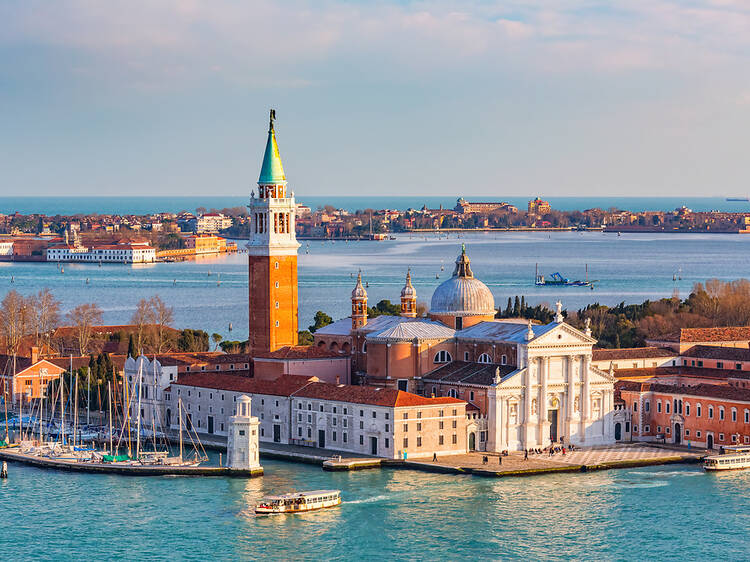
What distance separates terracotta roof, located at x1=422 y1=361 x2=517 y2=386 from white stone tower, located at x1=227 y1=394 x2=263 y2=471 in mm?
5470

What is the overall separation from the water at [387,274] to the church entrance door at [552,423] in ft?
88.7

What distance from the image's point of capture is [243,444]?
34.1m

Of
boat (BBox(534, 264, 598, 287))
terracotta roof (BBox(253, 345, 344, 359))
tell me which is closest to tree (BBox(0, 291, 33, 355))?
terracotta roof (BBox(253, 345, 344, 359))

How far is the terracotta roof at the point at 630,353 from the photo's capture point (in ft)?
133

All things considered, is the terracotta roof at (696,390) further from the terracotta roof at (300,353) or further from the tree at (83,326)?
the tree at (83,326)

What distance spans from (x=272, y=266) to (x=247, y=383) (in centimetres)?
389

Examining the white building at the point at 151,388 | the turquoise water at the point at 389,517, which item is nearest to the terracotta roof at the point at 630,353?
the turquoise water at the point at 389,517

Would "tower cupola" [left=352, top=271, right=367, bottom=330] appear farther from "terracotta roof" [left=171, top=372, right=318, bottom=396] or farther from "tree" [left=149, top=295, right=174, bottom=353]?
"tree" [left=149, top=295, right=174, bottom=353]

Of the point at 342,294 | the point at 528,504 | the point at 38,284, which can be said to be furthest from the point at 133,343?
the point at 38,284

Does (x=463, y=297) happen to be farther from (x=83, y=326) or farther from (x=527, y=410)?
(x=83, y=326)

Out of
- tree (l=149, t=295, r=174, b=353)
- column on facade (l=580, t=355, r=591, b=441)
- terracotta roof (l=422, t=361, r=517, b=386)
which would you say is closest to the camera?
terracotta roof (l=422, t=361, r=517, b=386)

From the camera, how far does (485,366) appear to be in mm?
37812

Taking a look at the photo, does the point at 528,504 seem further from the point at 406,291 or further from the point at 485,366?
the point at 406,291

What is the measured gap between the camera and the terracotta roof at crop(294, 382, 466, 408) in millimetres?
35188
